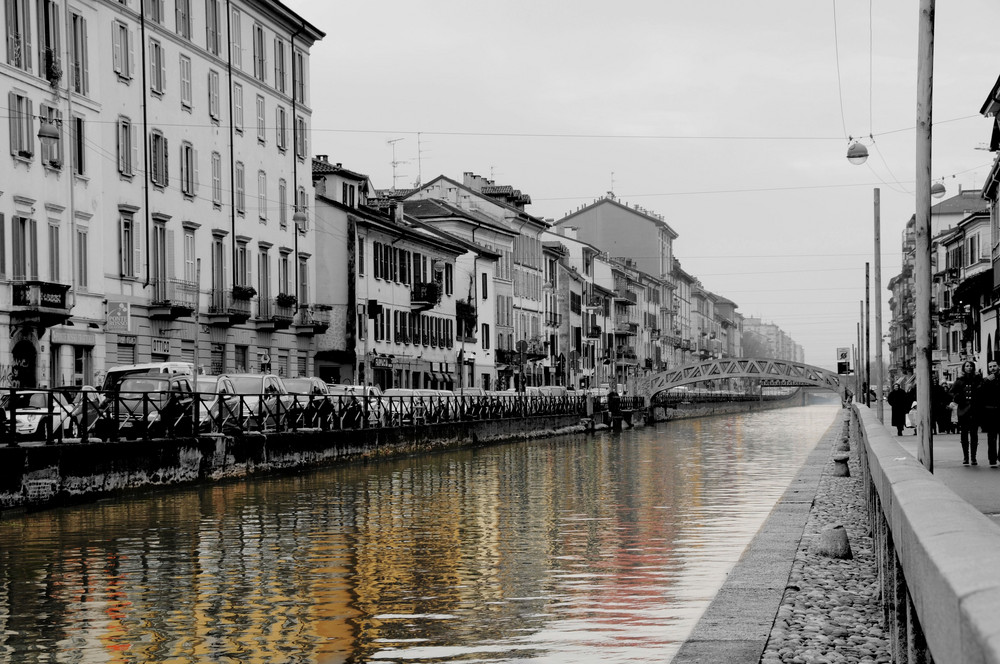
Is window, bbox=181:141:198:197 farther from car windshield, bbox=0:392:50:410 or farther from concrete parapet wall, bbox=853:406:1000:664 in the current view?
concrete parapet wall, bbox=853:406:1000:664

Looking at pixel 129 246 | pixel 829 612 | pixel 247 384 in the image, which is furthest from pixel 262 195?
pixel 829 612

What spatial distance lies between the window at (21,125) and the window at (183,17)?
11025 millimetres

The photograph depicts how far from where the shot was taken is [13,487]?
71.4ft

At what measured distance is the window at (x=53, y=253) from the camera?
138 ft

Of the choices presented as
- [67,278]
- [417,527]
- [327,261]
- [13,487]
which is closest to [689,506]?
[417,527]

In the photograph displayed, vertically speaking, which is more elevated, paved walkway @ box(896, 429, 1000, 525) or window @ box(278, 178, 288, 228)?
window @ box(278, 178, 288, 228)

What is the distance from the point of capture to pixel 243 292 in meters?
54.5

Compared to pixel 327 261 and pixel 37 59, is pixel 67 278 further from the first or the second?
pixel 327 261

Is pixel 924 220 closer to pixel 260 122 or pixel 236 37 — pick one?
pixel 236 37

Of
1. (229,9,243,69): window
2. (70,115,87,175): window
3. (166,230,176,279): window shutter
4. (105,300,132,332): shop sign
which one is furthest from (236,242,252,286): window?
(105,300,132,332): shop sign

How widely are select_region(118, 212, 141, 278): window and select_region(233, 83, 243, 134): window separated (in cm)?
990

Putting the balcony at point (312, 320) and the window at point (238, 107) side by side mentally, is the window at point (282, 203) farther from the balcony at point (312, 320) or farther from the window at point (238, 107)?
the window at point (238, 107)

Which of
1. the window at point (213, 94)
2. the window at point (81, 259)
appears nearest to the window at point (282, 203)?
the window at point (213, 94)

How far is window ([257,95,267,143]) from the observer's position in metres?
58.7
